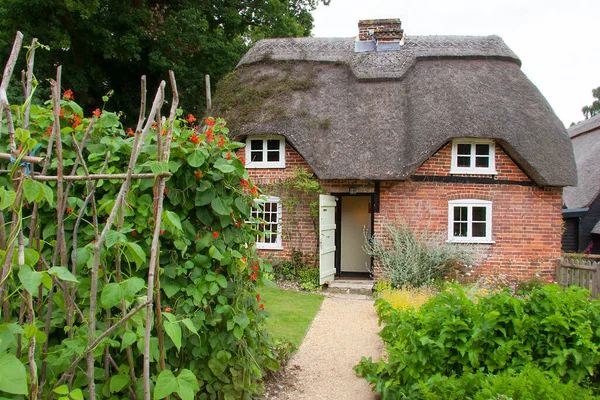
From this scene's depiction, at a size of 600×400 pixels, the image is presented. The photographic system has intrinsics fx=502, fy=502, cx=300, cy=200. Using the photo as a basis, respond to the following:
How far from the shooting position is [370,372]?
5.39 metres

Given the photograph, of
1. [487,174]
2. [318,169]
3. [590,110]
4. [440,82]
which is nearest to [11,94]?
[318,169]

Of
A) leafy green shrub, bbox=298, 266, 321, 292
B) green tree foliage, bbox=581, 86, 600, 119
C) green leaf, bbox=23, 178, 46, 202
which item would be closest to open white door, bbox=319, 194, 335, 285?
leafy green shrub, bbox=298, 266, 321, 292

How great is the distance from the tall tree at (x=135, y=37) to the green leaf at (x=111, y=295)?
1499 cm

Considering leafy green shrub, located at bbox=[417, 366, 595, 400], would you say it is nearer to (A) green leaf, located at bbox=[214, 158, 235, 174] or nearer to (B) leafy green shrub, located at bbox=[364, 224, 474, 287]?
(A) green leaf, located at bbox=[214, 158, 235, 174]

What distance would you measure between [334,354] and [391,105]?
8162 millimetres

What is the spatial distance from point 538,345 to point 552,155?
367 inches

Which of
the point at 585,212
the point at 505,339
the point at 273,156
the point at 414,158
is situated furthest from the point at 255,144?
the point at 585,212

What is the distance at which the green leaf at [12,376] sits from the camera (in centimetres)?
197

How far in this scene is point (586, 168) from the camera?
19.8 meters

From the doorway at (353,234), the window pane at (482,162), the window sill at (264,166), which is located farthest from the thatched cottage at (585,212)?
the window sill at (264,166)

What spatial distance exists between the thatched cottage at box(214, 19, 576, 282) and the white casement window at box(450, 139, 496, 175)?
0.03 metres

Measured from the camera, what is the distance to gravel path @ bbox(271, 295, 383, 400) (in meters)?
5.35

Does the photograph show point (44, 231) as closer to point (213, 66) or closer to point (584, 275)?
point (584, 275)

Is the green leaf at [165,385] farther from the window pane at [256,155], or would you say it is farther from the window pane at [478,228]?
the window pane at [478,228]
